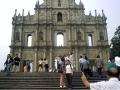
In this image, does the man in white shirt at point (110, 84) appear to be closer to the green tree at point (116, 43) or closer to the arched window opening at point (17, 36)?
the arched window opening at point (17, 36)

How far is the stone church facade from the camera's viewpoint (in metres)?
36.4

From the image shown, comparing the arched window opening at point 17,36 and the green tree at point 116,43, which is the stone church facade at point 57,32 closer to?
the arched window opening at point 17,36

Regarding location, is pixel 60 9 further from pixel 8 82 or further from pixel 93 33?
pixel 8 82

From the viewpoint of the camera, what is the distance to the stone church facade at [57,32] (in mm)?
36375

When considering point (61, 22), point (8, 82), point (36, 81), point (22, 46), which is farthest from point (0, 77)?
point (61, 22)

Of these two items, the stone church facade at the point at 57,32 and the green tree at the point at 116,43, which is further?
the green tree at the point at 116,43

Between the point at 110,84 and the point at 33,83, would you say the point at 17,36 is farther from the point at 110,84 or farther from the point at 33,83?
the point at 110,84

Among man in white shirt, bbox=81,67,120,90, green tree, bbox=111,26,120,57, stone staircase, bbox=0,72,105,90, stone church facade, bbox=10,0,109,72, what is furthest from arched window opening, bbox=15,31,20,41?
man in white shirt, bbox=81,67,120,90

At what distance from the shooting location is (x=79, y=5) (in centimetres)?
3950

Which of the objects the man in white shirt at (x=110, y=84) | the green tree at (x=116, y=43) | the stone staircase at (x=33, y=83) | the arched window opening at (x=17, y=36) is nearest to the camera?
the man in white shirt at (x=110, y=84)

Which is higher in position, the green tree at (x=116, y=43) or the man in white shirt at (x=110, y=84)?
the green tree at (x=116, y=43)

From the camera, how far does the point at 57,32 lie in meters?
38.0

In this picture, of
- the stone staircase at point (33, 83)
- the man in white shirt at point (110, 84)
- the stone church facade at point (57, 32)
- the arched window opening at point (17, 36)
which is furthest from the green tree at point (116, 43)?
the man in white shirt at point (110, 84)

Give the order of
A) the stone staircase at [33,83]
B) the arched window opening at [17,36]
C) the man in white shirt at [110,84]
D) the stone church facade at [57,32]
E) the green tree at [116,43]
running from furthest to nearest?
1. the green tree at [116,43]
2. the arched window opening at [17,36]
3. the stone church facade at [57,32]
4. the stone staircase at [33,83]
5. the man in white shirt at [110,84]
